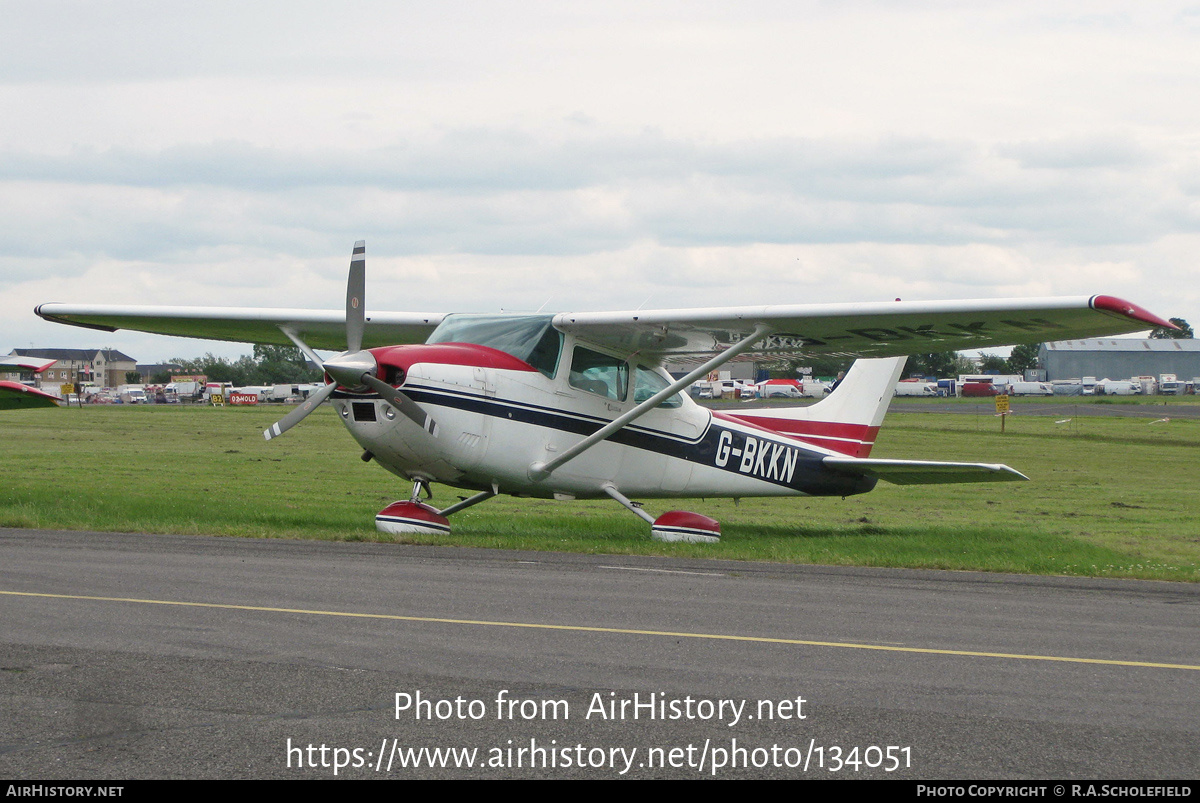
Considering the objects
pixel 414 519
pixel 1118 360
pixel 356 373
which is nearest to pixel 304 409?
pixel 356 373

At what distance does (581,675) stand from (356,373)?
266 inches

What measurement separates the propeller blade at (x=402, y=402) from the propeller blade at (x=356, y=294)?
40.4 inches

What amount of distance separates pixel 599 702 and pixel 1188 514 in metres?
18.8

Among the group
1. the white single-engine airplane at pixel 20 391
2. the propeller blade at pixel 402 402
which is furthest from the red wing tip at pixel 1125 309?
the white single-engine airplane at pixel 20 391

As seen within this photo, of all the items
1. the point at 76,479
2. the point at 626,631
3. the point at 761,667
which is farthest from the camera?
the point at 76,479

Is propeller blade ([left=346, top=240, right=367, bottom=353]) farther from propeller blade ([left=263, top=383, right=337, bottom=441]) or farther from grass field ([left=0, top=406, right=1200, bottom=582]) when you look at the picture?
grass field ([left=0, top=406, right=1200, bottom=582])

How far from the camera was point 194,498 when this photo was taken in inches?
820

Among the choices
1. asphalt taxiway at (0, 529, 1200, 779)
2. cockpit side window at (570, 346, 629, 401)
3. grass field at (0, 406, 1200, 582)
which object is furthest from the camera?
cockpit side window at (570, 346, 629, 401)

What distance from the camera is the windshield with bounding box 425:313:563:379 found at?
14.3m

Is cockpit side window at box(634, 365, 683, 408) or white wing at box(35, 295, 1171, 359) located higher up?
white wing at box(35, 295, 1171, 359)

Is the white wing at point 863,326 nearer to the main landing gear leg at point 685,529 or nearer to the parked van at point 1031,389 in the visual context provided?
the main landing gear leg at point 685,529

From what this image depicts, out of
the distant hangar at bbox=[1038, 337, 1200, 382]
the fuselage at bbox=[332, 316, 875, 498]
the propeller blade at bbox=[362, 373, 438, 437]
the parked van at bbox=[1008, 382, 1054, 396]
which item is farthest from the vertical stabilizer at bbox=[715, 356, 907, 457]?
the distant hangar at bbox=[1038, 337, 1200, 382]
